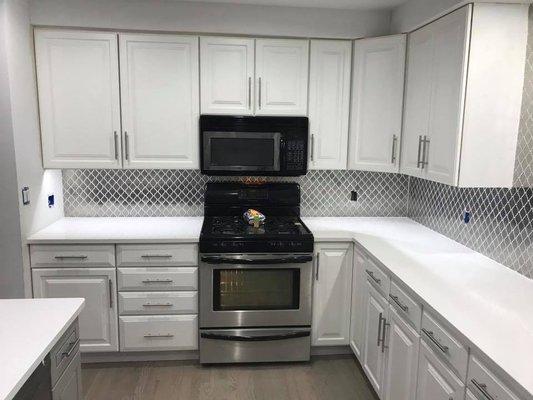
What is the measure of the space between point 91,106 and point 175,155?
637 millimetres

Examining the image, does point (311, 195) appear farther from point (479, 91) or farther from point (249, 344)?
point (479, 91)

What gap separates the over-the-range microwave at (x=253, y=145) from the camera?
2.99 metres

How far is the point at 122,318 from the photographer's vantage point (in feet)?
9.25

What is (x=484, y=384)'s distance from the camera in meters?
1.36

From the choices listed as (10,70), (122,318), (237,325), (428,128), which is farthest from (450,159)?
(10,70)

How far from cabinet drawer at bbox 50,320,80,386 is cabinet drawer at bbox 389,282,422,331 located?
1.39 m

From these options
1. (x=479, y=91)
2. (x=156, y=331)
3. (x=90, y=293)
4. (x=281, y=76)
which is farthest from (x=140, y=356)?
(x=479, y=91)

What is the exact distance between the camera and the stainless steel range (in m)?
2.73

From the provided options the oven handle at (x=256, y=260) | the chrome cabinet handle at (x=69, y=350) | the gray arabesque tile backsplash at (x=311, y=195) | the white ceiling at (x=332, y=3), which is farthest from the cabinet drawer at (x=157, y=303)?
the white ceiling at (x=332, y=3)

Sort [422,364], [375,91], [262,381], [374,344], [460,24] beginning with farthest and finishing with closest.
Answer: [375,91] → [262,381] → [374,344] → [460,24] → [422,364]

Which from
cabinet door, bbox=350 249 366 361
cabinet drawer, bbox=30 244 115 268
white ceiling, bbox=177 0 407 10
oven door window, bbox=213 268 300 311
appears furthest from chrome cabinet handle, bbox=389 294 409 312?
white ceiling, bbox=177 0 407 10

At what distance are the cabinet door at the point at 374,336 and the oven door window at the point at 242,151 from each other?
1110mm

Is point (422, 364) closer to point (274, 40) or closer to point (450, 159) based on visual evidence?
point (450, 159)

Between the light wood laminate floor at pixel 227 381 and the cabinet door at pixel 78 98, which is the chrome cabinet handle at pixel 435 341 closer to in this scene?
the light wood laminate floor at pixel 227 381
